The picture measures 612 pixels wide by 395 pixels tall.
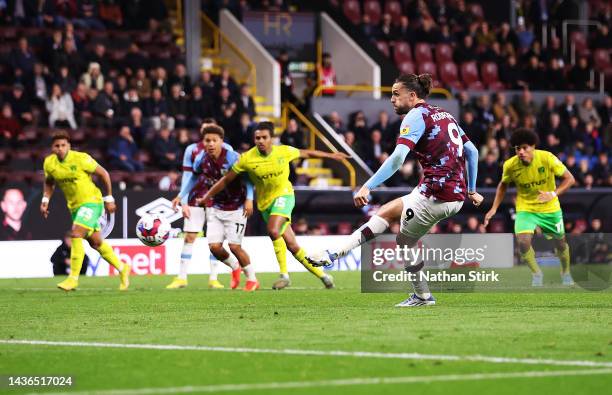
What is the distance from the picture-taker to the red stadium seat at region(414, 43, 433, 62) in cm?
3612

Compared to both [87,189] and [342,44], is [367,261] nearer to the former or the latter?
[87,189]

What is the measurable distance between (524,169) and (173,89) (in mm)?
12974

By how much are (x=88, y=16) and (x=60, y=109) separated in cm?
417

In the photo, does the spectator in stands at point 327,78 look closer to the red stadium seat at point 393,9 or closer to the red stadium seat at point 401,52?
the red stadium seat at point 401,52

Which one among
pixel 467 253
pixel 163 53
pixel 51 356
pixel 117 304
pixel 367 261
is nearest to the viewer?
pixel 51 356

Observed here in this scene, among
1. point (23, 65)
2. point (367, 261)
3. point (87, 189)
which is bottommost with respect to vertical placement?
point (367, 261)

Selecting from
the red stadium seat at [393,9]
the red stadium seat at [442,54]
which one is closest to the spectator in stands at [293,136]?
the red stadium seat at [442,54]

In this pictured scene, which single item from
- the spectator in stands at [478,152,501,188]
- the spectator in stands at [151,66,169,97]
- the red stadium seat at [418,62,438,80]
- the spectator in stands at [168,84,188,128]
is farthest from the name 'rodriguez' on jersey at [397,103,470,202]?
the red stadium seat at [418,62,438,80]

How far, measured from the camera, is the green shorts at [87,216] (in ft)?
56.5

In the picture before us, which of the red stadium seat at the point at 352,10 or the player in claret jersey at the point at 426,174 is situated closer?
the player in claret jersey at the point at 426,174

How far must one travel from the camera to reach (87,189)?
57.3 ft

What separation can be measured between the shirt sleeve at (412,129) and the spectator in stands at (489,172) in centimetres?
1776

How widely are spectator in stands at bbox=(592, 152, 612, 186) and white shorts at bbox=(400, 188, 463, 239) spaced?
1976cm

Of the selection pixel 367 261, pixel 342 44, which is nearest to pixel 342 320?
pixel 367 261
